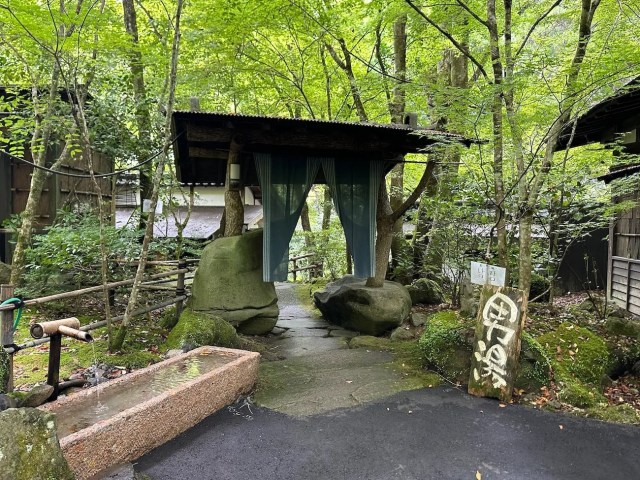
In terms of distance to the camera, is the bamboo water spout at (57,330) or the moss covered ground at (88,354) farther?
the moss covered ground at (88,354)

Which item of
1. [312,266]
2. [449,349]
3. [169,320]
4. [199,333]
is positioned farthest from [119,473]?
[312,266]

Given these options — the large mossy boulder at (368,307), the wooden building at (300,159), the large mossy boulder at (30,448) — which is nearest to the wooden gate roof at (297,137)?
the wooden building at (300,159)

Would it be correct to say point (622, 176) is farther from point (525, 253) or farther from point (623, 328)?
point (525, 253)

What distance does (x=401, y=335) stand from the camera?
791cm

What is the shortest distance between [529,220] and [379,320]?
3.62 m

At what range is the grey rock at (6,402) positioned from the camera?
3.46 metres

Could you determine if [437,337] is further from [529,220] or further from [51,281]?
[51,281]

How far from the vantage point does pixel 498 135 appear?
5555 mm

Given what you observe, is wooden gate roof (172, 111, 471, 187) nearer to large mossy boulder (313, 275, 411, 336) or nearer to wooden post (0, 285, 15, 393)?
large mossy boulder (313, 275, 411, 336)

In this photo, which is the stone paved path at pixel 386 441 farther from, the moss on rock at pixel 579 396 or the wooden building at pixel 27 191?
the wooden building at pixel 27 191

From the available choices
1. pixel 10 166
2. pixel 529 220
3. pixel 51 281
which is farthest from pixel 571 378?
pixel 10 166

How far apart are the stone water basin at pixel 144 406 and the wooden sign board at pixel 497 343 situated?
2737mm

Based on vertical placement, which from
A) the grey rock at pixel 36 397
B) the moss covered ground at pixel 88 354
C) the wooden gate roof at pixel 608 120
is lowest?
the moss covered ground at pixel 88 354

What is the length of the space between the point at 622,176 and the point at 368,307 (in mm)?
5510
